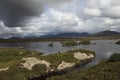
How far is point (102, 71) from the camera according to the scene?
77.4 m

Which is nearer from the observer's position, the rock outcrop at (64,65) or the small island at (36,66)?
the small island at (36,66)

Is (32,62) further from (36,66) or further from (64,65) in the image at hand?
(64,65)

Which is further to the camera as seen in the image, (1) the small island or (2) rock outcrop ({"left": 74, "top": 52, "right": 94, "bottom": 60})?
(2) rock outcrop ({"left": 74, "top": 52, "right": 94, "bottom": 60})

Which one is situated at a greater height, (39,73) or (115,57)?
(115,57)

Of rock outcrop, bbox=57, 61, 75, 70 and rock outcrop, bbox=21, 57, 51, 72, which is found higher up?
rock outcrop, bbox=21, 57, 51, 72

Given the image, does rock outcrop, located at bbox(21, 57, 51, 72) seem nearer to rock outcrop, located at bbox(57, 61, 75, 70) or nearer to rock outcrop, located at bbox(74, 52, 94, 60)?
rock outcrop, located at bbox(57, 61, 75, 70)

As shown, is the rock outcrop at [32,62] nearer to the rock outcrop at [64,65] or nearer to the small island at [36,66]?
the small island at [36,66]

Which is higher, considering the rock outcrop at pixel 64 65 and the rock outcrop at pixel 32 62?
the rock outcrop at pixel 32 62

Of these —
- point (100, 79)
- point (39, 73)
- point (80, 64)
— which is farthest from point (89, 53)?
point (100, 79)

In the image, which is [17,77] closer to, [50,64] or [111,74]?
[50,64]

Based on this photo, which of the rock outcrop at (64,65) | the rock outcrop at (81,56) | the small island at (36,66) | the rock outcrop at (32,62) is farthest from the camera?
the rock outcrop at (81,56)

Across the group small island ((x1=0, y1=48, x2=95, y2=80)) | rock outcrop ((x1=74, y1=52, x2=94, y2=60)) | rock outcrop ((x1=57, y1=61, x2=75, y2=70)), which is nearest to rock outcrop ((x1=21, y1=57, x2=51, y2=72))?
small island ((x1=0, y1=48, x2=95, y2=80))

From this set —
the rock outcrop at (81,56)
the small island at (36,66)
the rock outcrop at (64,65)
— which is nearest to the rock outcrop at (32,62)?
the small island at (36,66)

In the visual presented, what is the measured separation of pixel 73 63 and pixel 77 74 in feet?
147
